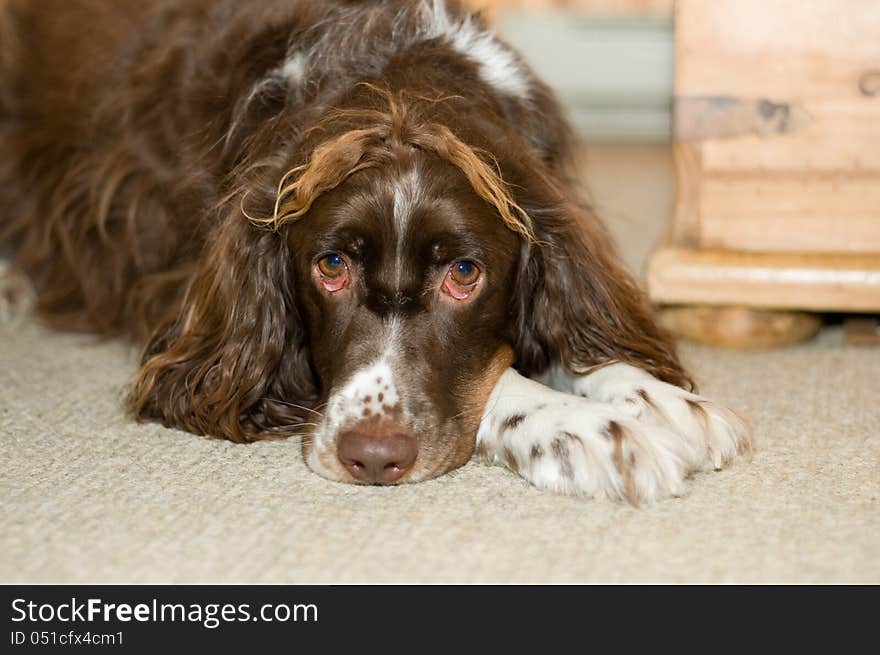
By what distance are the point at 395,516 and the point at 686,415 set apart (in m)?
0.65

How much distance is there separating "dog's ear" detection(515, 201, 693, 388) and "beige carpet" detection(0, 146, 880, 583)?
0.98 feet

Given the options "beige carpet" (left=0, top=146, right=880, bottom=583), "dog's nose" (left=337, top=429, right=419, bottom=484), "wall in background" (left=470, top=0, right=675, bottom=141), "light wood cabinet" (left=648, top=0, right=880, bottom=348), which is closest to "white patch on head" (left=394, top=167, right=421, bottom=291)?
"dog's nose" (left=337, top=429, right=419, bottom=484)

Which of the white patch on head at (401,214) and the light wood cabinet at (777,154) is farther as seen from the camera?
the light wood cabinet at (777,154)

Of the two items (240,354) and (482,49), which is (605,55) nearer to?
(482,49)

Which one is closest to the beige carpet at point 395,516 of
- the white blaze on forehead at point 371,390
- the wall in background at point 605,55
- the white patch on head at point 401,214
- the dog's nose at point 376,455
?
the dog's nose at point 376,455

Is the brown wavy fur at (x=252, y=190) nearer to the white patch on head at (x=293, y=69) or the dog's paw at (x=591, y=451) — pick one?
the white patch on head at (x=293, y=69)

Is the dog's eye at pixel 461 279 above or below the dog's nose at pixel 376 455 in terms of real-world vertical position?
above

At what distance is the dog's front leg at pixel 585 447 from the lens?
2225mm

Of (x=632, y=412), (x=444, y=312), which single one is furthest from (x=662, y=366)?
(x=444, y=312)

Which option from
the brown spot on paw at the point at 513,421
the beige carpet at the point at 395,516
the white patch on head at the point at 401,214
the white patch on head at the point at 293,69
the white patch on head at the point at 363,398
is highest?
the white patch on head at the point at 293,69

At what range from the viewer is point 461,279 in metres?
2.48

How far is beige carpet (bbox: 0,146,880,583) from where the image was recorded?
1.94m

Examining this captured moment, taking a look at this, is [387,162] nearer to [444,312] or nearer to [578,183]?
[444,312]

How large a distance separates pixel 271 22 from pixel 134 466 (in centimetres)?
128
